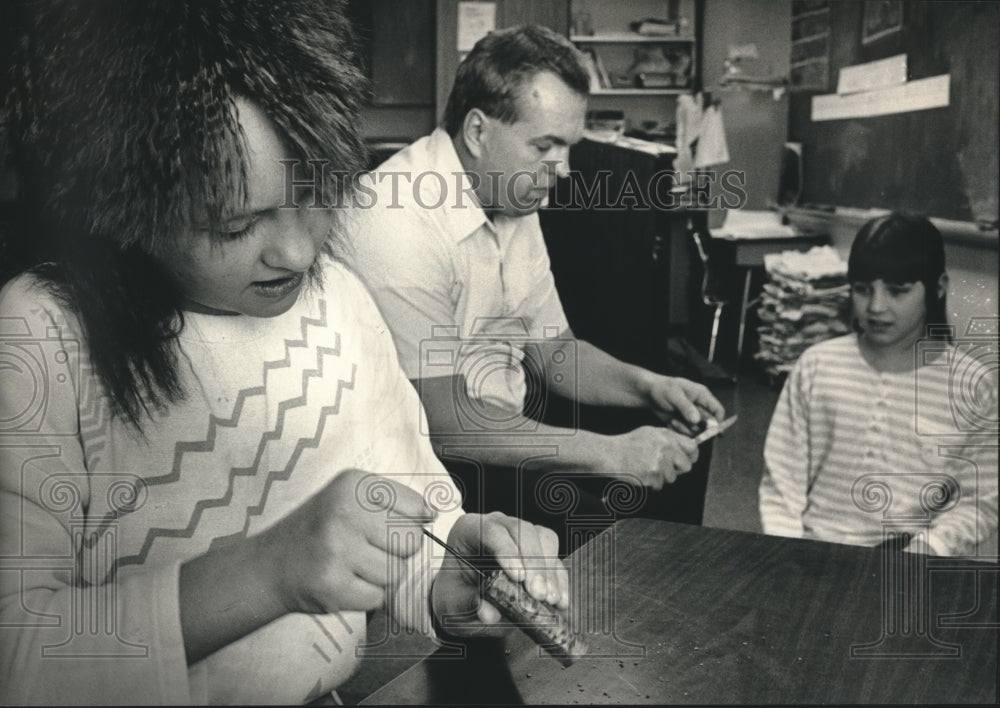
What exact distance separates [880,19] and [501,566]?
2.81 ft

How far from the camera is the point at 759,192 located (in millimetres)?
1076

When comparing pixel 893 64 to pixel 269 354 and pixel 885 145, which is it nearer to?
pixel 885 145

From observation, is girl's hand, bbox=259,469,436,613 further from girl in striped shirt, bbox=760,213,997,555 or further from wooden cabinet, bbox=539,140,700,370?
girl in striped shirt, bbox=760,213,997,555

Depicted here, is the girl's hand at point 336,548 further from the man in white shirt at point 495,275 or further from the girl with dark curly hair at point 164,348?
the man in white shirt at point 495,275

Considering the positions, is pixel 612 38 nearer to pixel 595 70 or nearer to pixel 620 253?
pixel 595 70

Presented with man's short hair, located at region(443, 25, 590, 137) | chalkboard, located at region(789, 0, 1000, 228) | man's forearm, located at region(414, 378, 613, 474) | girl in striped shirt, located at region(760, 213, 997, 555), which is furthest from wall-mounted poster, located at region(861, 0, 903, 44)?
man's forearm, located at region(414, 378, 613, 474)

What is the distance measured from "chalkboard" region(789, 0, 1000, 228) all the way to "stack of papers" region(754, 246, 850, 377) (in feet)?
0.28

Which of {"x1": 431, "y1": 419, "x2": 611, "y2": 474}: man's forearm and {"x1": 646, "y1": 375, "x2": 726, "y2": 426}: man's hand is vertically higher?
{"x1": 646, "y1": 375, "x2": 726, "y2": 426}: man's hand

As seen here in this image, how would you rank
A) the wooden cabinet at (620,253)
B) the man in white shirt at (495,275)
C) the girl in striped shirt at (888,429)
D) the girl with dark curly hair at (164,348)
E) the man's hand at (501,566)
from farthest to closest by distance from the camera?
1. the girl in striped shirt at (888,429)
2. the wooden cabinet at (620,253)
3. the man in white shirt at (495,275)
4. the man's hand at (501,566)
5. the girl with dark curly hair at (164,348)

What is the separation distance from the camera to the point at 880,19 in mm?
1083

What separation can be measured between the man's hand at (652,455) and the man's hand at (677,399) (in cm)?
2

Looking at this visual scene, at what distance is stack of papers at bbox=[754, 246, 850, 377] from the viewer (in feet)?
3.48

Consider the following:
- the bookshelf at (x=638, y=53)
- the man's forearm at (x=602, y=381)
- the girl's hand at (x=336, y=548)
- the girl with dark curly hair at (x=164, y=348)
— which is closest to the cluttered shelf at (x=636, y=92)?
the bookshelf at (x=638, y=53)

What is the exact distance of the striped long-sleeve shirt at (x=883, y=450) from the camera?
1.05 m
